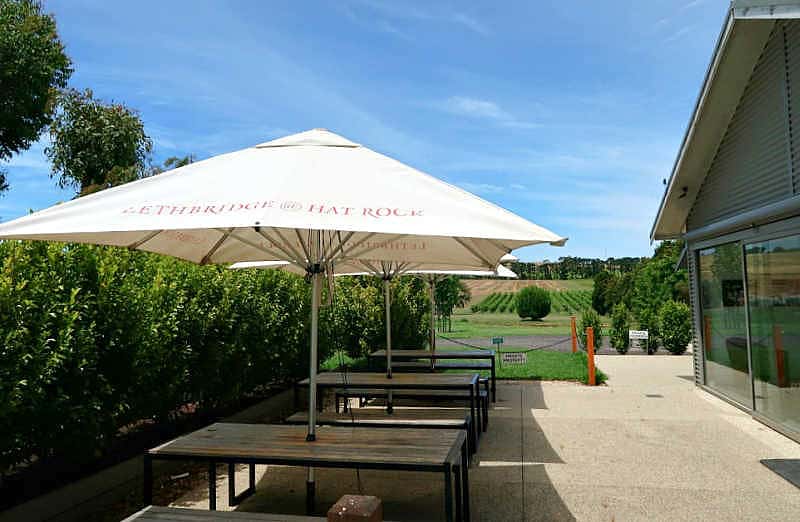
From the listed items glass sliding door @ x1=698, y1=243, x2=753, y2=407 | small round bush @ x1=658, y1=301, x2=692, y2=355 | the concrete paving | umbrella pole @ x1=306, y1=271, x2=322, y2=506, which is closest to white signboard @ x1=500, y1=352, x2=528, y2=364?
the concrete paving

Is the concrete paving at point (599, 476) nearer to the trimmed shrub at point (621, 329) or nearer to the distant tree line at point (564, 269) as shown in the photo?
the trimmed shrub at point (621, 329)

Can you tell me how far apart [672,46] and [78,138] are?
32.6 metres

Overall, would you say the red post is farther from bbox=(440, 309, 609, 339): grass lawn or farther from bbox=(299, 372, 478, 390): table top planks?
bbox=(440, 309, 609, 339): grass lawn

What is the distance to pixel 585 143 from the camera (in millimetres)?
15031

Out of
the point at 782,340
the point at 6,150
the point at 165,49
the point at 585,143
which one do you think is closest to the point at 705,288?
the point at 782,340

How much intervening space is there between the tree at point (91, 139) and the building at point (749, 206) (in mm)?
29805

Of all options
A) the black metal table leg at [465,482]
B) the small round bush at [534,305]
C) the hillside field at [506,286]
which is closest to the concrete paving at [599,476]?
the black metal table leg at [465,482]

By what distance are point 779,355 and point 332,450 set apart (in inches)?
265

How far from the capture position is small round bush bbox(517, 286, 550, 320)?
52250 mm

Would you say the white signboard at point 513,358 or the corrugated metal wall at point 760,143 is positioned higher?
the corrugated metal wall at point 760,143

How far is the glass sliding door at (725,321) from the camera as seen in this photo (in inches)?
342

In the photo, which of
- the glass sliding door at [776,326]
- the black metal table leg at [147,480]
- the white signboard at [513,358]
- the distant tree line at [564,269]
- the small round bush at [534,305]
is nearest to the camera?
the black metal table leg at [147,480]

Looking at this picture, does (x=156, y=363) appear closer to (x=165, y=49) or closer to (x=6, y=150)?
(x=165, y=49)

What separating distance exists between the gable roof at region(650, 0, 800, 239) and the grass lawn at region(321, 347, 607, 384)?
3599mm
